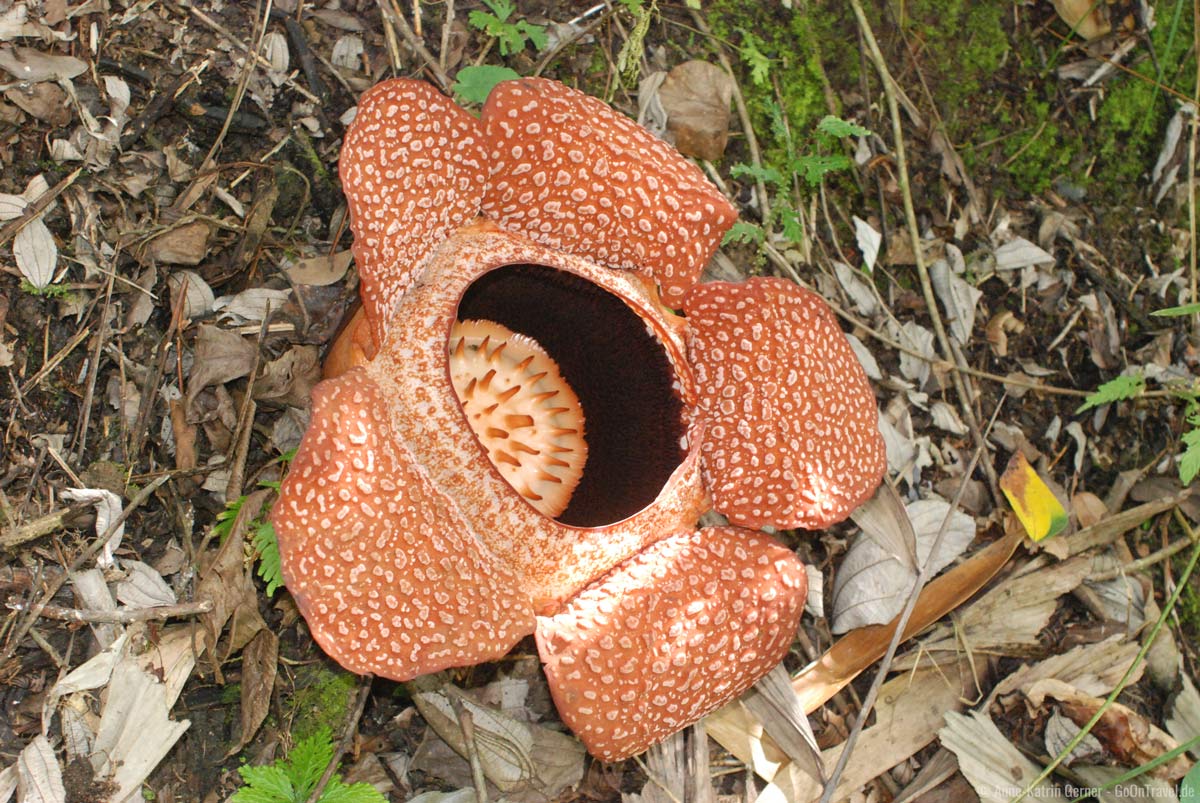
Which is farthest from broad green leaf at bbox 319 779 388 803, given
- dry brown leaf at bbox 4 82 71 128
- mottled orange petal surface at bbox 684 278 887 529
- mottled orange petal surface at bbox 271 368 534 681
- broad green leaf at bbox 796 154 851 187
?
broad green leaf at bbox 796 154 851 187

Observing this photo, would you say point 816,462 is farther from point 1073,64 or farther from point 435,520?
point 1073,64

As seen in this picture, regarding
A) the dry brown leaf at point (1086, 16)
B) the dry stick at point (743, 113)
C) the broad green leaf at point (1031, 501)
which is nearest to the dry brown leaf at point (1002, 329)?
the broad green leaf at point (1031, 501)

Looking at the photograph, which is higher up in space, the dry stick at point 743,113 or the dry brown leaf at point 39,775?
the dry stick at point 743,113

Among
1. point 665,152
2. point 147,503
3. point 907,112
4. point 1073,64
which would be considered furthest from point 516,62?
point 1073,64

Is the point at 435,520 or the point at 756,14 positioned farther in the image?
the point at 756,14

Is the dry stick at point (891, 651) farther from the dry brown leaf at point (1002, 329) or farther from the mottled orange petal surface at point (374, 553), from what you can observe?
the mottled orange petal surface at point (374, 553)
